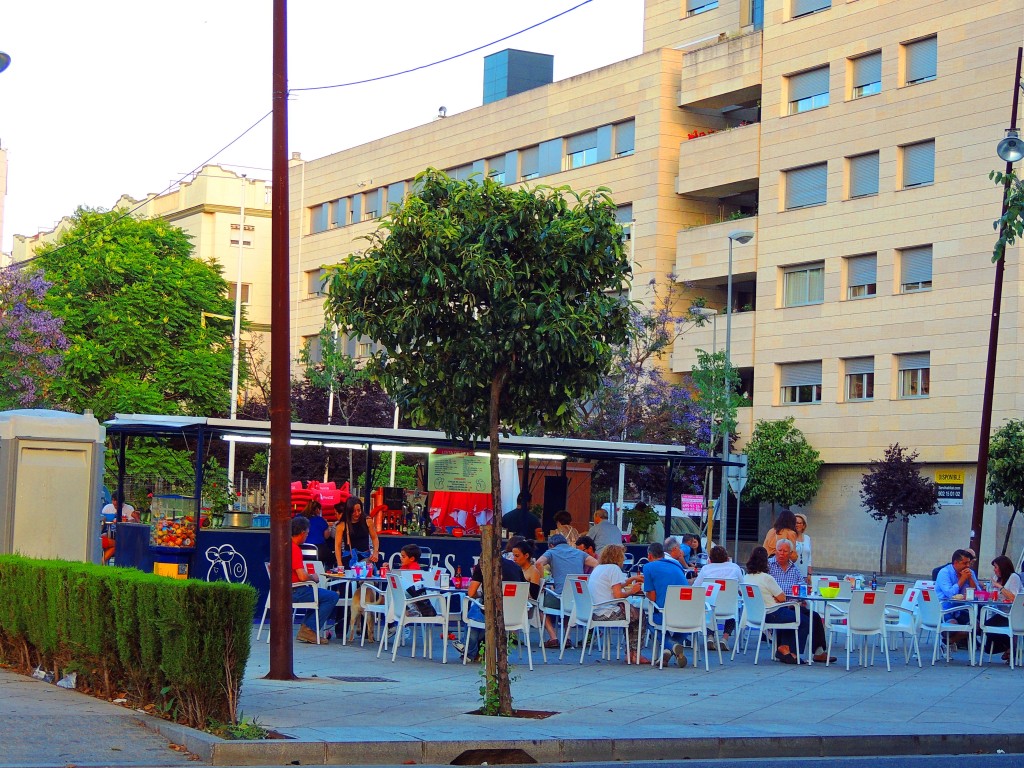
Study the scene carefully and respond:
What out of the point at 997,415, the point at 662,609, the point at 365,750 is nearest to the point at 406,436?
the point at 662,609

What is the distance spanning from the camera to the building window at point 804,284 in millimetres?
48438

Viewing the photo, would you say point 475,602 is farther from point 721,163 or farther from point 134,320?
point 134,320

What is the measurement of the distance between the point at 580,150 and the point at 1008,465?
24478 millimetres

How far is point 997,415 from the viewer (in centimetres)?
4269

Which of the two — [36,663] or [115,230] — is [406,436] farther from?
[115,230]

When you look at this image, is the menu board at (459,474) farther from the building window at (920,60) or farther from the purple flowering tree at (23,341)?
the building window at (920,60)

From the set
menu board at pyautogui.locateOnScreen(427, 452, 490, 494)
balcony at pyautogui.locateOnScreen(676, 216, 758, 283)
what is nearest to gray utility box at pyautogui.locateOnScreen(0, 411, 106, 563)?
menu board at pyautogui.locateOnScreen(427, 452, 490, 494)

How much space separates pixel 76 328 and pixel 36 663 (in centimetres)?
4182

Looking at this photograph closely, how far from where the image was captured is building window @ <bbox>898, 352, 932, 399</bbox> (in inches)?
1774

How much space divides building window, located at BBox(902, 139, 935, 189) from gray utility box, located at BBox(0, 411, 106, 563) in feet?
107

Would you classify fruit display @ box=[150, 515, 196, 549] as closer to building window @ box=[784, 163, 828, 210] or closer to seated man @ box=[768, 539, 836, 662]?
seated man @ box=[768, 539, 836, 662]

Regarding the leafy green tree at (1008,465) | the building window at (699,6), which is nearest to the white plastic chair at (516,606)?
the leafy green tree at (1008,465)

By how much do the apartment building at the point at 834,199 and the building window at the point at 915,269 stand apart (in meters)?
0.05

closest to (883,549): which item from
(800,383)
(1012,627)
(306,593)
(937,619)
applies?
(800,383)
